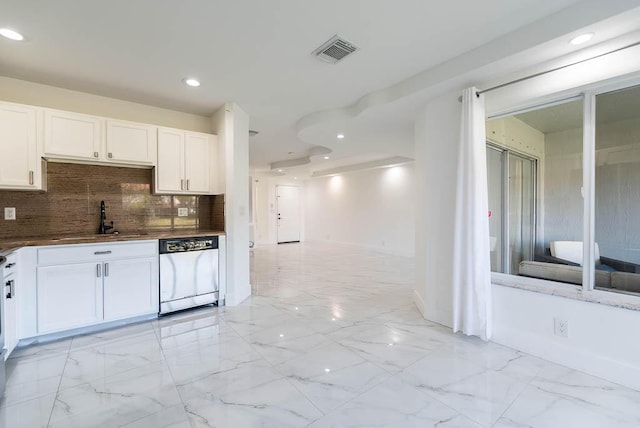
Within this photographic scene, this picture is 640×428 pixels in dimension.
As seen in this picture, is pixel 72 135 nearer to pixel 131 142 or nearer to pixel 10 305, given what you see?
pixel 131 142

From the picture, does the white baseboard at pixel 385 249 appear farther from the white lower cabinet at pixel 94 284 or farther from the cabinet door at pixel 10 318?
the cabinet door at pixel 10 318

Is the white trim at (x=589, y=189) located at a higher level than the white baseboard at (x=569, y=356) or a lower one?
higher

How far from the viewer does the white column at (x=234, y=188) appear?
3666 millimetres

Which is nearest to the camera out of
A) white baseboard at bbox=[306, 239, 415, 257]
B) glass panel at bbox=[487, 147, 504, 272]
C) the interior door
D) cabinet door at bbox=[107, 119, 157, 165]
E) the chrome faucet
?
glass panel at bbox=[487, 147, 504, 272]

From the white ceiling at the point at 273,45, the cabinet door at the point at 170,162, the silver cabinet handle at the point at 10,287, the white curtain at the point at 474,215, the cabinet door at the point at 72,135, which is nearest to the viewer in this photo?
the white ceiling at the point at 273,45

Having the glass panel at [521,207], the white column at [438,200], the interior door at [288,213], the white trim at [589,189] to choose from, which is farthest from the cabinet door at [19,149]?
the interior door at [288,213]

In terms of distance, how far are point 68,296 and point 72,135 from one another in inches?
63.9

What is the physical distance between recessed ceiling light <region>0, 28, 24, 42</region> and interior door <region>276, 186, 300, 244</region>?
→ 810cm

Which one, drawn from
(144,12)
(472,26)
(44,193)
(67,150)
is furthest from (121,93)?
(472,26)

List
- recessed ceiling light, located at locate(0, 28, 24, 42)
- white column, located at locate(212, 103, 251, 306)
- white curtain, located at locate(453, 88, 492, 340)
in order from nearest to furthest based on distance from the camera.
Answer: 1. recessed ceiling light, located at locate(0, 28, 24, 42)
2. white curtain, located at locate(453, 88, 492, 340)
3. white column, located at locate(212, 103, 251, 306)

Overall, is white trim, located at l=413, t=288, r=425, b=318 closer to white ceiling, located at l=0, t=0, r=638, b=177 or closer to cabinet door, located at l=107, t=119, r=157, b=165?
white ceiling, located at l=0, t=0, r=638, b=177

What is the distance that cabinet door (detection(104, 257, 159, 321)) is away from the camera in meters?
2.93

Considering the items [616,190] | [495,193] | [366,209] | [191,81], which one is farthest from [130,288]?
[366,209]

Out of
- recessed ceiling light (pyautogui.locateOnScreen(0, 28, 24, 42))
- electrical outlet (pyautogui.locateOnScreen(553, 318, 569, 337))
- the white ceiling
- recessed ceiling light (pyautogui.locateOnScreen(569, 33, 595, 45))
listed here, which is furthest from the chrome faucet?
recessed ceiling light (pyautogui.locateOnScreen(569, 33, 595, 45))
